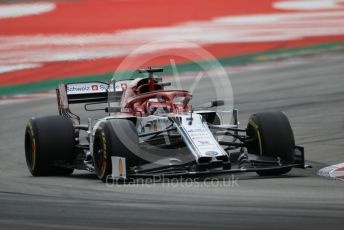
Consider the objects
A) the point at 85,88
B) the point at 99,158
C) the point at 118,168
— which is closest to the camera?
the point at 118,168

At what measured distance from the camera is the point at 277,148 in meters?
14.3

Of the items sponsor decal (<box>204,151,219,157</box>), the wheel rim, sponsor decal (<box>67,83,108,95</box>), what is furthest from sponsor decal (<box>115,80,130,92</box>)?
sponsor decal (<box>204,151,219,157</box>)

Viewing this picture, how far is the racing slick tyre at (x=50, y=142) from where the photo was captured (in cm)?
1523

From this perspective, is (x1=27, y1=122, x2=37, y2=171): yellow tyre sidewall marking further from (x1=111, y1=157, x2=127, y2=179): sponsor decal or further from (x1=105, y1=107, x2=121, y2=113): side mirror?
(x1=111, y1=157, x2=127, y2=179): sponsor decal

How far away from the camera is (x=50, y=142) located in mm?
15258

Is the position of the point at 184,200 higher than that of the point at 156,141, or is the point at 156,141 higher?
the point at 156,141

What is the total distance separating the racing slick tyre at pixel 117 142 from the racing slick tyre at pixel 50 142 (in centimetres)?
144

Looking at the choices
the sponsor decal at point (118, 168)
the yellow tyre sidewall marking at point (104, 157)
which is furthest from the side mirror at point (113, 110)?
the sponsor decal at point (118, 168)

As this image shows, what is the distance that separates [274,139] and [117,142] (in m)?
2.16

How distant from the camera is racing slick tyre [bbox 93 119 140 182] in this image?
1349 cm

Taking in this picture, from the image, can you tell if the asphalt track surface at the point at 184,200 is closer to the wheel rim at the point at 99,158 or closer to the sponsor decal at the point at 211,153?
the wheel rim at the point at 99,158

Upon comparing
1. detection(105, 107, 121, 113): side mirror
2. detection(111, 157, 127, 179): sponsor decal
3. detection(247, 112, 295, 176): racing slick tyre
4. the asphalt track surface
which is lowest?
the asphalt track surface

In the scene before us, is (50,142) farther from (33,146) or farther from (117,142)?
(117,142)

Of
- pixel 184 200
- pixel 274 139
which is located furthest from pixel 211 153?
pixel 184 200
